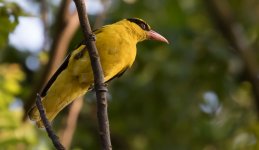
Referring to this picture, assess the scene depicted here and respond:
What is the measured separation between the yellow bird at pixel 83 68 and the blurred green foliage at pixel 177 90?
2.00 metres

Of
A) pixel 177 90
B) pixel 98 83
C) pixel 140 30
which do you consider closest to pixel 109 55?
pixel 140 30

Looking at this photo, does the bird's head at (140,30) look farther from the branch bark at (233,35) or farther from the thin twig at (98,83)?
the branch bark at (233,35)

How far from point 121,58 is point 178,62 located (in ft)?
8.79

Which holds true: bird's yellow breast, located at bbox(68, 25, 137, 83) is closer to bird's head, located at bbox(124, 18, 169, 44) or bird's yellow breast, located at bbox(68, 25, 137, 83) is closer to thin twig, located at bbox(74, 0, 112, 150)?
bird's head, located at bbox(124, 18, 169, 44)

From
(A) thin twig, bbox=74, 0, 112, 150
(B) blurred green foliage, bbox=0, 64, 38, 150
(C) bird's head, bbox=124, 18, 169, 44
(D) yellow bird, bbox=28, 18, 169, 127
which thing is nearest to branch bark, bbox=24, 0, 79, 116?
(B) blurred green foliage, bbox=0, 64, 38, 150

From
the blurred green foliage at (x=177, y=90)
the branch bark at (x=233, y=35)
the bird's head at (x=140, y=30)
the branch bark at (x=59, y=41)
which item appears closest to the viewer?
the bird's head at (x=140, y=30)

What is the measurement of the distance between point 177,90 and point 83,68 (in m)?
2.99

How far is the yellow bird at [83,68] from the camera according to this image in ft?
15.6

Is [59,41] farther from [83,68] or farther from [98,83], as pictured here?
[98,83]

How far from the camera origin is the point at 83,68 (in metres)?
4.72

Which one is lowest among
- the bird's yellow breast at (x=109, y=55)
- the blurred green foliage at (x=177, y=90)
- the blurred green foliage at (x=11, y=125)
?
the blurred green foliage at (x=11, y=125)

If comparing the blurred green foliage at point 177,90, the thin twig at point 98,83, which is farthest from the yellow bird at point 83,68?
the blurred green foliage at point 177,90

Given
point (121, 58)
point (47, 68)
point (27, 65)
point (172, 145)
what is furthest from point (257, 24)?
point (121, 58)

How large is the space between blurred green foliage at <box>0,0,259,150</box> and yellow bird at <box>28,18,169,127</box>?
6.57 ft
